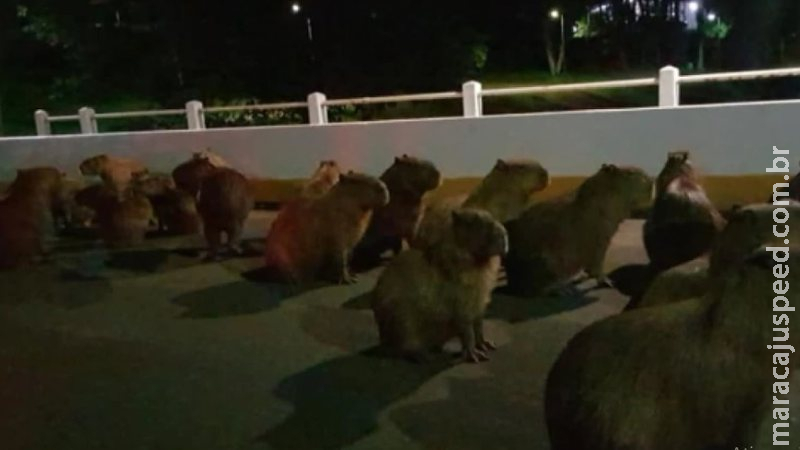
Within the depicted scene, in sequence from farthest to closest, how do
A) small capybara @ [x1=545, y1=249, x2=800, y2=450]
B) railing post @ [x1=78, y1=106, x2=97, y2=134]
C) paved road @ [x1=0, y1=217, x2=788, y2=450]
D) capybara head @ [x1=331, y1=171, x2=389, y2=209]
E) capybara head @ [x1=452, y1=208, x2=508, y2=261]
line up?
railing post @ [x1=78, y1=106, x2=97, y2=134]
capybara head @ [x1=331, y1=171, x2=389, y2=209]
capybara head @ [x1=452, y1=208, x2=508, y2=261]
paved road @ [x1=0, y1=217, x2=788, y2=450]
small capybara @ [x1=545, y1=249, x2=800, y2=450]

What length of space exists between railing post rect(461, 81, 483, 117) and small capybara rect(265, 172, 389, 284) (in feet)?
8.98

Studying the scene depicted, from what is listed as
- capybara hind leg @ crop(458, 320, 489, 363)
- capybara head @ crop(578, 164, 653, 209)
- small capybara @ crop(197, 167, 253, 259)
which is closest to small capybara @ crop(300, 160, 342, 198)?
small capybara @ crop(197, 167, 253, 259)

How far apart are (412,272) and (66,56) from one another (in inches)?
382


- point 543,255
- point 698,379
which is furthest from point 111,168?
point 698,379

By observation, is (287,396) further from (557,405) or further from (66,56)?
(66,56)

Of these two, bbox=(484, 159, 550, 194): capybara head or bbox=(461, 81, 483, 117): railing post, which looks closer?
bbox=(484, 159, 550, 194): capybara head

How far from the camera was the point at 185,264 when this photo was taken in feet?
20.0

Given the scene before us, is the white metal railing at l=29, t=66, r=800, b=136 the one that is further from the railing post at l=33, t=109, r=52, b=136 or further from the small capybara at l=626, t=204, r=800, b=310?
the small capybara at l=626, t=204, r=800, b=310

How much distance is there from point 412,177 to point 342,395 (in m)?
2.15

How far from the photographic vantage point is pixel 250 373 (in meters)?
3.86

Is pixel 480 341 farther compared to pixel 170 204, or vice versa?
pixel 170 204

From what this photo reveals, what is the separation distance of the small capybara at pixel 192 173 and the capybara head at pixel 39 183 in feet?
3.20

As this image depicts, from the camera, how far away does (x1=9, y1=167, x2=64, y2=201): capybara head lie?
6.68m

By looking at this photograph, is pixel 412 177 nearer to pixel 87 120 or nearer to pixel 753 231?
pixel 753 231
